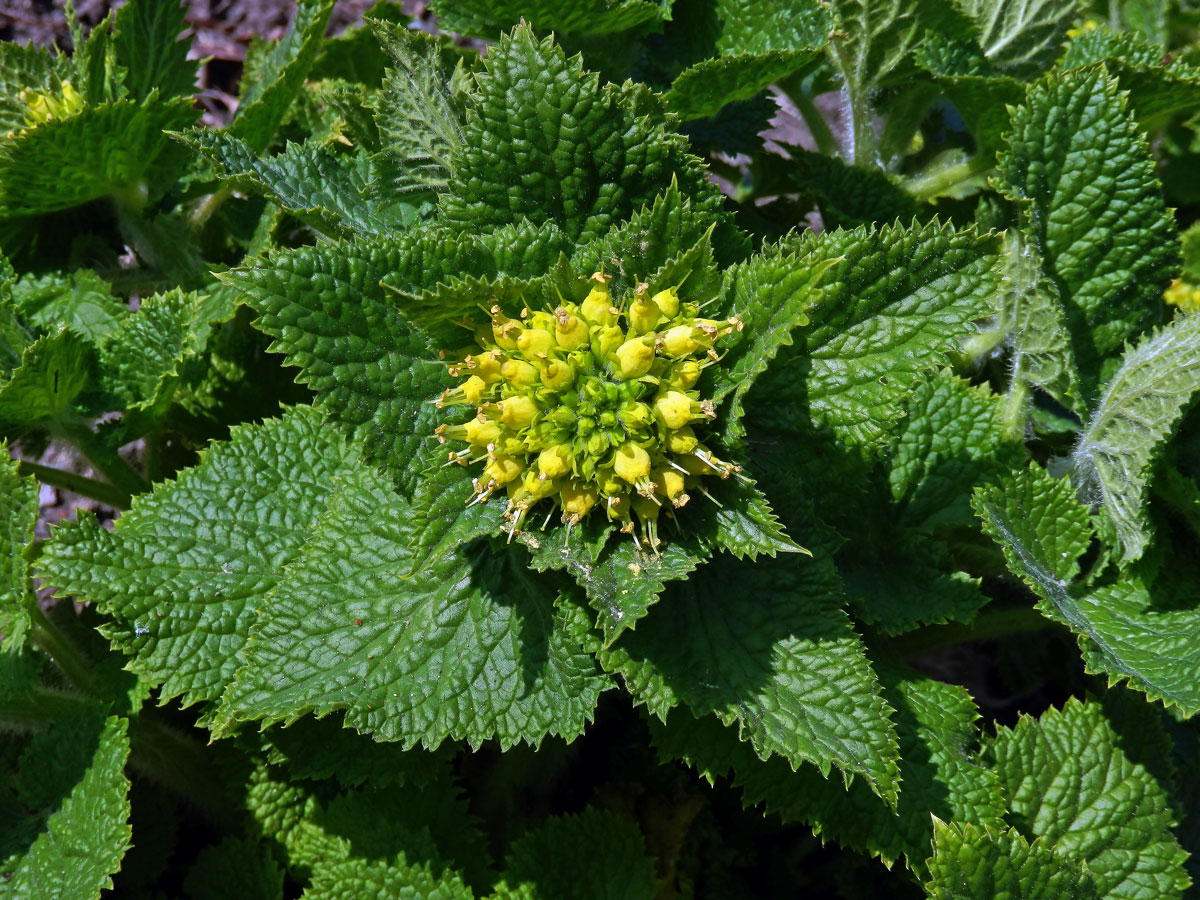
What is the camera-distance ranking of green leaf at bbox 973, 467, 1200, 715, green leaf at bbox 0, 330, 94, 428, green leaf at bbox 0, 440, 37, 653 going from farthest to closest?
1. green leaf at bbox 0, 330, 94, 428
2. green leaf at bbox 0, 440, 37, 653
3. green leaf at bbox 973, 467, 1200, 715

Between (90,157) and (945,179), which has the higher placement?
(945,179)

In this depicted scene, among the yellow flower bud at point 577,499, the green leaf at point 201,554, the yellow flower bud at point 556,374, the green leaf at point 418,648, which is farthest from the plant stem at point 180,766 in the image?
the yellow flower bud at point 556,374

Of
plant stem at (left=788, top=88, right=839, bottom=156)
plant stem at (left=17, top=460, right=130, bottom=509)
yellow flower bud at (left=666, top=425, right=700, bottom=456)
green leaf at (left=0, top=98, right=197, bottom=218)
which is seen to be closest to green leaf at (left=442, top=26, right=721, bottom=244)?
yellow flower bud at (left=666, top=425, right=700, bottom=456)

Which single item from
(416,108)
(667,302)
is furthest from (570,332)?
(416,108)

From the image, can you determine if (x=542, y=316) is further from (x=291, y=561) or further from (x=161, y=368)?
(x=161, y=368)

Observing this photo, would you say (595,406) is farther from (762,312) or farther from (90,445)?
(90,445)

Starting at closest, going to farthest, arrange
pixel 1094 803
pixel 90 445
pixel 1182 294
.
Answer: pixel 1094 803
pixel 90 445
pixel 1182 294

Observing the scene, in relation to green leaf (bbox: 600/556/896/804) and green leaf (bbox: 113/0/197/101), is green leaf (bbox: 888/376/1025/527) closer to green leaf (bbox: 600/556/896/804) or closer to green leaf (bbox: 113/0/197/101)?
green leaf (bbox: 600/556/896/804)
